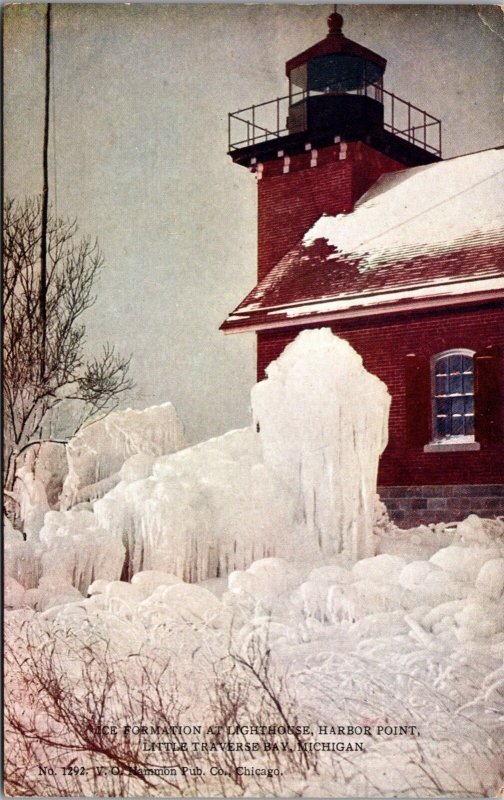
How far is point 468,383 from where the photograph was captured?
18.2 feet

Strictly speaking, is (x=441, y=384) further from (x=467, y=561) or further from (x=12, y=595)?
(x=12, y=595)

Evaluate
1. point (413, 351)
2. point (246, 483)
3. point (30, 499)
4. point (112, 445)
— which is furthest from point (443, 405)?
point (30, 499)

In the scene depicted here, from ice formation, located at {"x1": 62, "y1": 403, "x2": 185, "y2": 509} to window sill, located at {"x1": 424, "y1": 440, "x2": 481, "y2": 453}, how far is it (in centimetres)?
150

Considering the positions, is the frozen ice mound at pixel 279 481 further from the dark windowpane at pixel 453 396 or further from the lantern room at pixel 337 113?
the lantern room at pixel 337 113

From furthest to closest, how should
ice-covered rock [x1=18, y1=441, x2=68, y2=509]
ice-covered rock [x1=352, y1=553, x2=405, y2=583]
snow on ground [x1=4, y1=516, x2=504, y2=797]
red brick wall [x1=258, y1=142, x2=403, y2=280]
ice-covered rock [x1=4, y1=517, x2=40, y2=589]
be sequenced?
red brick wall [x1=258, y1=142, x2=403, y2=280] → ice-covered rock [x1=18, y1=441, x2=68, y2=509] → ice-covered rock [x1=4, y1=517, x2=40, y2=589] → ice-covered rock [x1=352, y1=553, x2=405, y2=583] → snow on ground [x1=4, y1=516, x2=504, y2=797]

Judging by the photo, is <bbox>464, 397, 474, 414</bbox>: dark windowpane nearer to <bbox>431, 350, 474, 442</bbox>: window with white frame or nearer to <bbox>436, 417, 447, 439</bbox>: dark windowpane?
<bbox>431, 350, 474, 442</bbox>: window with white frame

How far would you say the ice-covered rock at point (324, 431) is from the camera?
5.50 metres

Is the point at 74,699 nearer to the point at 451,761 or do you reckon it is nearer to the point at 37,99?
the point at 451,761

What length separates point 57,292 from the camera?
5551 millimetres

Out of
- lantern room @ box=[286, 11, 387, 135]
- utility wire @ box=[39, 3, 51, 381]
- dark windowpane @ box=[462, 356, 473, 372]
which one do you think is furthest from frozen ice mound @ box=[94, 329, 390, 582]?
lantern room @ box=[286, 11, 387, 135]

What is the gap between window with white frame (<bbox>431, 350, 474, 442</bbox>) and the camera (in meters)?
5.49

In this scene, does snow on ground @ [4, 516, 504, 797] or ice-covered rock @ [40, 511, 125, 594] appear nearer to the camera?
snow on ground @ [4, 516, 504, 797]

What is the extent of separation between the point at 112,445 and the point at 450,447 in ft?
6.66

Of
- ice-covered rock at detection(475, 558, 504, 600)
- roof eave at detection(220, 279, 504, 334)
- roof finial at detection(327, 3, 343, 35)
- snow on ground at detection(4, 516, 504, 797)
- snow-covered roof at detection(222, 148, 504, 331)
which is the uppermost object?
roof finial at detection(327, 3, 343, 35)
